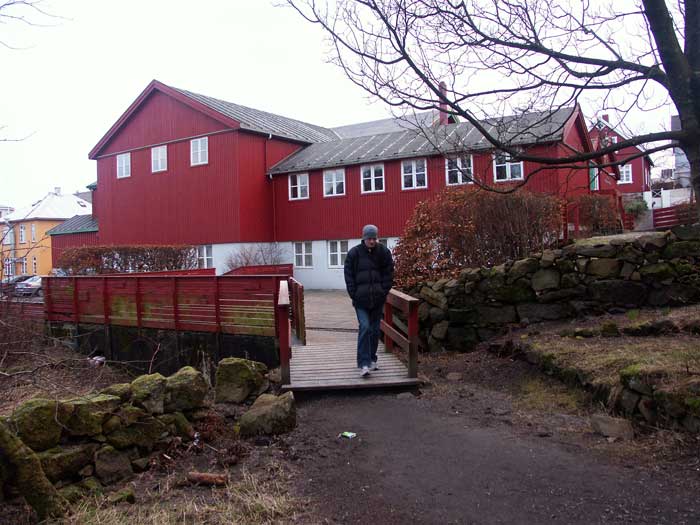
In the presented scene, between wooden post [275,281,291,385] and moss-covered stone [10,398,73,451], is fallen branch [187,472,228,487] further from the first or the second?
wooden post [275,281,291,385]

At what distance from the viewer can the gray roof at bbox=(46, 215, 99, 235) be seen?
1452 inches

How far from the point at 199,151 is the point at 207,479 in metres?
25.1

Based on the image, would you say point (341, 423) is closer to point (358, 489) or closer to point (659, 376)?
point (358, 489)

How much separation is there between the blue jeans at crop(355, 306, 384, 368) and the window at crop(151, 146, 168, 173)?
24.2 m

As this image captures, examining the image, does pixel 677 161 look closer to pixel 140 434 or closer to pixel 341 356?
pixel 341 356

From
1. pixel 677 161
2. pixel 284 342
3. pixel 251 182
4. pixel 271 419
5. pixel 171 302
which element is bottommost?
pixel 271 419

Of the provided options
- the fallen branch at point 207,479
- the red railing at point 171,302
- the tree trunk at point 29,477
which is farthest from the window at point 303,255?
the tree trunk at point 29,477

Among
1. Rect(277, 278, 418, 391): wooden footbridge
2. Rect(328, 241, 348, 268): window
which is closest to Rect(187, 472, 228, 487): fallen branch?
Rect(277, 278, 418, 391): wooden footbridge

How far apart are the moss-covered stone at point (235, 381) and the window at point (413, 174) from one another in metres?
17.8

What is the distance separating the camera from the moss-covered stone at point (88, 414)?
193 inches

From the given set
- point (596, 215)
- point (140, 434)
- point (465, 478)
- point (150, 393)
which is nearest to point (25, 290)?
point (150, 393)

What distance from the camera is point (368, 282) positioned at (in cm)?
723

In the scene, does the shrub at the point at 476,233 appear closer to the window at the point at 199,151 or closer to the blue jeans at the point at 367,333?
the blue jeans at the point at 367,333

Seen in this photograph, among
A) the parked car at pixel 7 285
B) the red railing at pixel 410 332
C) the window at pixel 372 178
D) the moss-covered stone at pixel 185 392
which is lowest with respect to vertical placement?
the moss-covered stone at pixel 185 392
